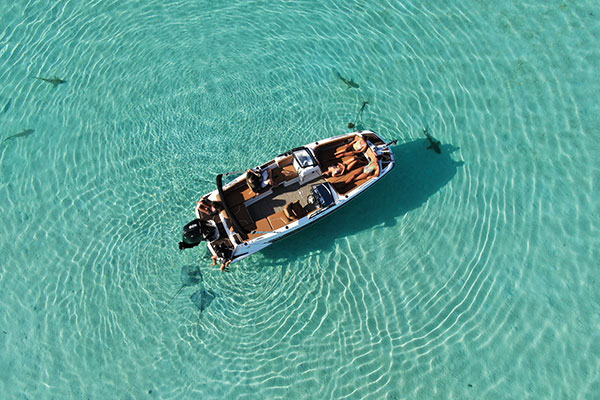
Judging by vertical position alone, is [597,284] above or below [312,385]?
below

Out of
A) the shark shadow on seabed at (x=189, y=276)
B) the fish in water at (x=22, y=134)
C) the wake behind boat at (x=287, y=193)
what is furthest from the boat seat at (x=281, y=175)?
the fish in water at (x=22, y=134)

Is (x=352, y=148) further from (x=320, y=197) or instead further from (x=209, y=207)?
(x=209, y=207)

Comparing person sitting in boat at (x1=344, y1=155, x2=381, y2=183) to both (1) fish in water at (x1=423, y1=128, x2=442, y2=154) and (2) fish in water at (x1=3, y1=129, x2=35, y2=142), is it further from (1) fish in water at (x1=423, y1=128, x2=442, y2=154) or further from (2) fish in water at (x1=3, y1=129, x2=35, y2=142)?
(2) fish in water at (x1=3, y1=129, x2=35, y2=142)

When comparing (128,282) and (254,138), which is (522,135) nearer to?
(254,138)

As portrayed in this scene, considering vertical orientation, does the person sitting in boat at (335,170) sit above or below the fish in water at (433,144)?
above

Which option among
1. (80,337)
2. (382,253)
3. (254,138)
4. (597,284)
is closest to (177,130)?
(254,138)

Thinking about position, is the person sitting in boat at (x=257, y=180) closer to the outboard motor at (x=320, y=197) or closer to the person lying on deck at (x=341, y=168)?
the outboard motor at (x=320, y=197)
